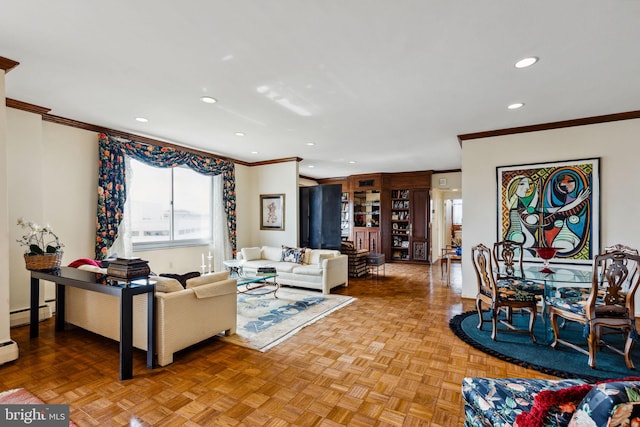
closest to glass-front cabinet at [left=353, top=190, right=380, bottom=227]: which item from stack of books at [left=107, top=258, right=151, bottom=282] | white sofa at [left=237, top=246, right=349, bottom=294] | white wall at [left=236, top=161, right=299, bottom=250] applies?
white wall at [left=236, top=161, right=299, bottom=250]

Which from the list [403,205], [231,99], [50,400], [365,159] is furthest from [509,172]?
[50,400]

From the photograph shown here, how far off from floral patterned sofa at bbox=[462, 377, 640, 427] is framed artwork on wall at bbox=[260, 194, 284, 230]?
5511mm

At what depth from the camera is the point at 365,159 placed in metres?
6.84

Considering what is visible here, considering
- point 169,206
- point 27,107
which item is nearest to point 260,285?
point 169,206

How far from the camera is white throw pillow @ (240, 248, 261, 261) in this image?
5.97 m

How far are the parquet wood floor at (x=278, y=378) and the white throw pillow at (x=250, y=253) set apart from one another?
110 inches

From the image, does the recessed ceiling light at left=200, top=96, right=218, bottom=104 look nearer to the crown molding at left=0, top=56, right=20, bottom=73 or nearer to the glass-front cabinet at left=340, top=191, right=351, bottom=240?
the crown molding at left=0, top=56, right=20, bottom=73

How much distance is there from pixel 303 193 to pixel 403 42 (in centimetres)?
487

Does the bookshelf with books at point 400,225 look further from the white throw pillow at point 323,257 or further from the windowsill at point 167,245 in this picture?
the windowsill at point 167,245

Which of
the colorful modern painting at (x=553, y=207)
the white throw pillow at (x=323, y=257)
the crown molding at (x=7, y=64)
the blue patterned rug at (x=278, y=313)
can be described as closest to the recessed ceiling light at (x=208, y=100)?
the crown molding at (x=7, y=64)

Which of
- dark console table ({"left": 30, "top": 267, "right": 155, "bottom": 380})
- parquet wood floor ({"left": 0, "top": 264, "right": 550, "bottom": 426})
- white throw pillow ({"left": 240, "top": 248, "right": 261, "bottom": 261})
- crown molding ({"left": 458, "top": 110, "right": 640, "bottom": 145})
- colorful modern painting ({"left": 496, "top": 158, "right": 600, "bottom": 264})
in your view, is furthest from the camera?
white throw pillow ({"left": 240, "top": 248, "right": 261, "bottom": 261})

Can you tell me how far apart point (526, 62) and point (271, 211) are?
→ 5227 millimetres

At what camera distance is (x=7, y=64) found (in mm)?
2578

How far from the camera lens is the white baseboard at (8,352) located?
2.52m
